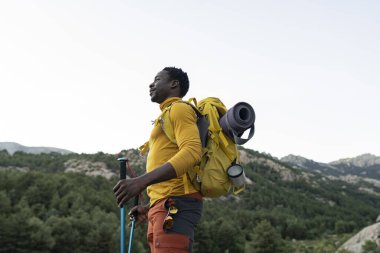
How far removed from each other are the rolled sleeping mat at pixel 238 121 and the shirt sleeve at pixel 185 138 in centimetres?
27

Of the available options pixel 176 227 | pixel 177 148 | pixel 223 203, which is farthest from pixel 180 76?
pixel 223 203

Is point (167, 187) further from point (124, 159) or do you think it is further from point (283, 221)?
point (283, 221)

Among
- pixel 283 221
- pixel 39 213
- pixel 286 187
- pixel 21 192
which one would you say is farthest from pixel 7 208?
pixel 286 187

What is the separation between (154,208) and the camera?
3.67m

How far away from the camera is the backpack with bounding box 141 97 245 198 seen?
3631 millimetres

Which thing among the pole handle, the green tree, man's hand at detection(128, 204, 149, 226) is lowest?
the green tree

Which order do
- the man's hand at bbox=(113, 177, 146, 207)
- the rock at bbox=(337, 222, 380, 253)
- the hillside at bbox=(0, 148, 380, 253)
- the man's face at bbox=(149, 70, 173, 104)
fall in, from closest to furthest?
the man's hand at bbox=(113, 177, 146, 207)
the man's face at bbox=(149, 70, 173, 104)
the rock at bbox=(337, 222, 380, 253)
the hillside at bbox=(0, 148, 380, 253)

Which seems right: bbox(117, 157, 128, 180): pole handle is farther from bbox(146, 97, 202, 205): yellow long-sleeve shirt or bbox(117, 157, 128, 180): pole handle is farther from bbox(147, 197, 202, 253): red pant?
bbox(147, 197, 202, 253): red pant

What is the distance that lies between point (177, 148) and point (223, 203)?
137 metres

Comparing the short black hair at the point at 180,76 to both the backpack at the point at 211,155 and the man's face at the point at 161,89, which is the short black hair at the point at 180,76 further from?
the backpack at the point at 211,155

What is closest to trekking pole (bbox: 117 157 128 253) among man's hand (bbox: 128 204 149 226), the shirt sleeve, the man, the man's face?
the man

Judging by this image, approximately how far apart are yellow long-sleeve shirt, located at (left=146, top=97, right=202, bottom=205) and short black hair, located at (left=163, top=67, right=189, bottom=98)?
0.23 metres

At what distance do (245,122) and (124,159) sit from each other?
1.08m

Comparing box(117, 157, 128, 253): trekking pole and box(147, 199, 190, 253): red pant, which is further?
box(117, 157, 128, 253): trekking pole
